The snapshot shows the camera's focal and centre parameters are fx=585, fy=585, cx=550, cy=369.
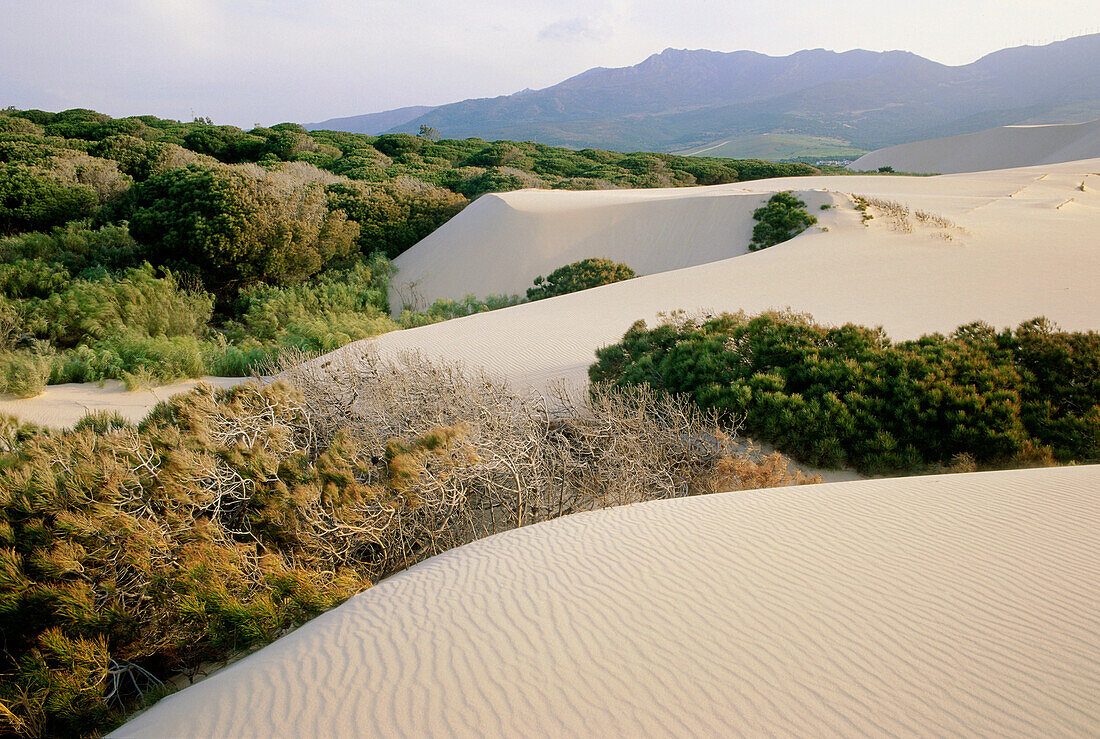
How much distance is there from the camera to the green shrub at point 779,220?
641 inches

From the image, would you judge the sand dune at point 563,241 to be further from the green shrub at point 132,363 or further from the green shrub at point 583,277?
the green shrub at point 132,363

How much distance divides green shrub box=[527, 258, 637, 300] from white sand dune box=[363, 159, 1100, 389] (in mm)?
2003

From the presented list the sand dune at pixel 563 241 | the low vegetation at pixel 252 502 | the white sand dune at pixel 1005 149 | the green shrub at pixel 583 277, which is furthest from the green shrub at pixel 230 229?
the white sand dune at pixel 1005 149

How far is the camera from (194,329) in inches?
497

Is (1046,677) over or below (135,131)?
below

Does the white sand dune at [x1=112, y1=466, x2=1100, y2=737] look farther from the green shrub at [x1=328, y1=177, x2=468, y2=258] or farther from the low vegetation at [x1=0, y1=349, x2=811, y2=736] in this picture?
the green shrub at [x1=328, y1=177, x2=468, y2=258]

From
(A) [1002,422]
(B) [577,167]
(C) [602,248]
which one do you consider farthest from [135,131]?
(A) [1002,422]

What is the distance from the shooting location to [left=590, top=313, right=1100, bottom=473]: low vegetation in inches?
215

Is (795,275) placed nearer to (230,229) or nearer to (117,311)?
(117,311)

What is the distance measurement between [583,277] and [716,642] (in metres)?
13.2

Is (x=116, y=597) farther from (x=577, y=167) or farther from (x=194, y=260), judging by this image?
(x=577, y=167)

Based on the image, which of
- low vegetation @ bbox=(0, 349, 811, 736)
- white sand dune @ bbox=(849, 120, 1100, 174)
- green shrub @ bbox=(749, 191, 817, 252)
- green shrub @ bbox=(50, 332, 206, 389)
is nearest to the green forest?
green shrub @ bbox=(50, 332, 206, 389)

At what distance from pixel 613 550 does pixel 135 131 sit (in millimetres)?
34457

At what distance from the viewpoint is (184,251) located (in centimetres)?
1552
